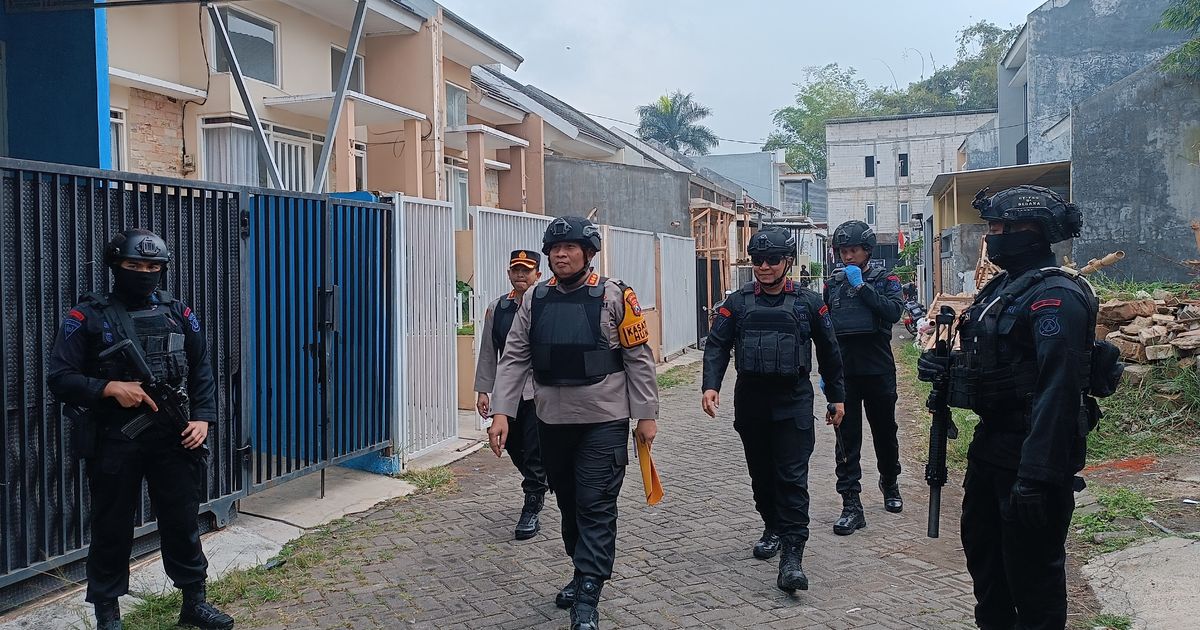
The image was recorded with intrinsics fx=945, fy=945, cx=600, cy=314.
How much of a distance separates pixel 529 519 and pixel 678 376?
9535 millimetres

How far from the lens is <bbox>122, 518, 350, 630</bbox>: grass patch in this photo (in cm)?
473

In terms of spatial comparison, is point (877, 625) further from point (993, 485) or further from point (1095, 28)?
point (1095, 28)

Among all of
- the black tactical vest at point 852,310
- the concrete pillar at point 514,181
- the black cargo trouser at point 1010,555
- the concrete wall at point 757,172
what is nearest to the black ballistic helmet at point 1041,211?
the black cargo trouser at point 1010,555

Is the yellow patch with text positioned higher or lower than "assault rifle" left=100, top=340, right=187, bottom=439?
higher

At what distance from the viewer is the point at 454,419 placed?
8852 mm

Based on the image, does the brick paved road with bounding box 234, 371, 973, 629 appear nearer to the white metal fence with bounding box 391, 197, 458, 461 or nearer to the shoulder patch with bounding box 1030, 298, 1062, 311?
the white metal fence with bounding box 391, 197, 458, 461

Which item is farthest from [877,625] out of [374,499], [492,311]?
[374,499]

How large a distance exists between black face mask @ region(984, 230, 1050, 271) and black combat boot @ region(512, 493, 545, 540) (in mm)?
3508

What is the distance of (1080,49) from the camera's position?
2355 cm

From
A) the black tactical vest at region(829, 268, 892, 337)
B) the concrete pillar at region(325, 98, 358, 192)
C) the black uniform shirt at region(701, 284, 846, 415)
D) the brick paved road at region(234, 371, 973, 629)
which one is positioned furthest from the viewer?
the concrete pillar at region(325, 98, 358, 192)

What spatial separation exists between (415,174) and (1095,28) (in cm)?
1877

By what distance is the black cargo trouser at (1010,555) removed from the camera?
3598 millimetres

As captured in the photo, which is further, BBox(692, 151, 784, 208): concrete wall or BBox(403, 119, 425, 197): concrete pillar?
BBox(692, 151, 784, 208): concrete wall

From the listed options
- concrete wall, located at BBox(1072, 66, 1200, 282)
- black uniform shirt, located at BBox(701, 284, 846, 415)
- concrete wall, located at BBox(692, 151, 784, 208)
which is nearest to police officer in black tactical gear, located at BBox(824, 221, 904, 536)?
black uniform shirt, located at BBox(701, 284, 846, 415)
